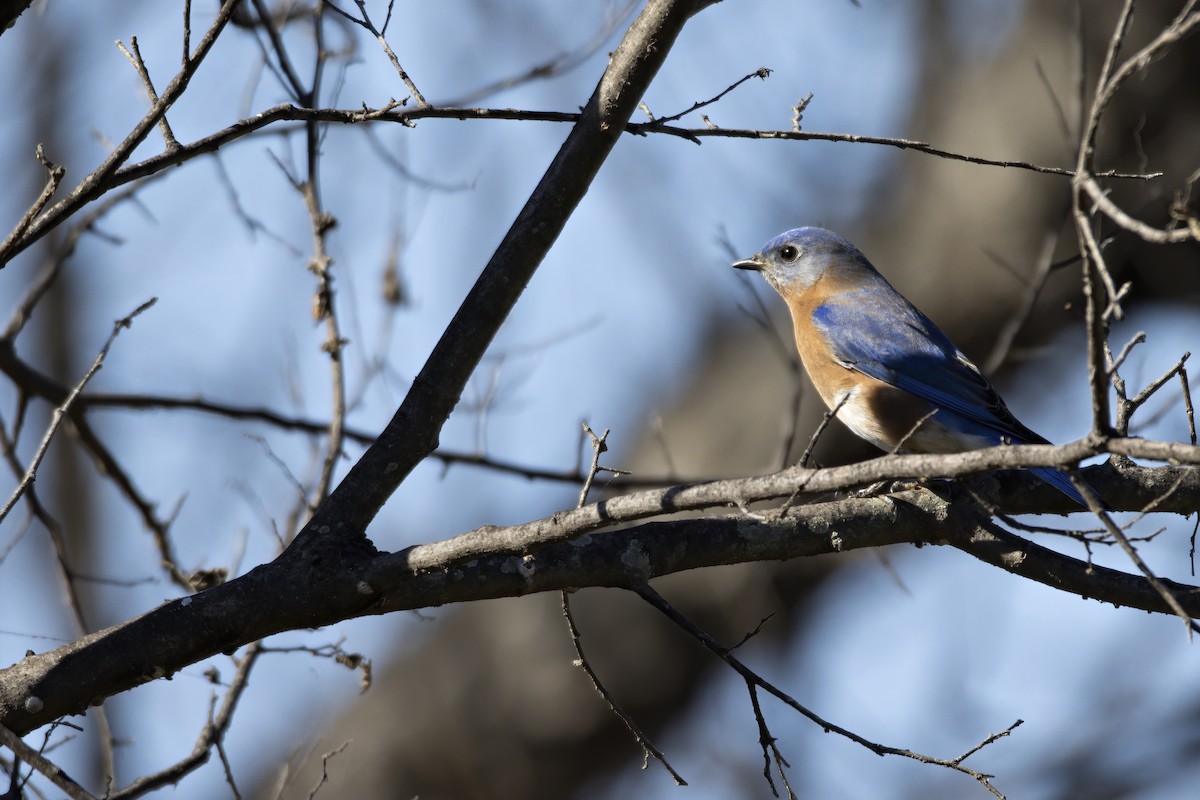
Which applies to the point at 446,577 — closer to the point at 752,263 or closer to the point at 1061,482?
the point at 1061,482

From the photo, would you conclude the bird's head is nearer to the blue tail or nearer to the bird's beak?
the bird's beak

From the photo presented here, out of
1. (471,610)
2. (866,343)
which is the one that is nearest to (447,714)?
(471,610)

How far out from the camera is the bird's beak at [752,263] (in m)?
5.59

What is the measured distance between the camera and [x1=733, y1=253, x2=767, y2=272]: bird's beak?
5.59 metres

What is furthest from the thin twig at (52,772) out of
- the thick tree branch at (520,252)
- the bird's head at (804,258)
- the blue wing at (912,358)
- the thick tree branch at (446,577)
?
the bird's head at (804,258)

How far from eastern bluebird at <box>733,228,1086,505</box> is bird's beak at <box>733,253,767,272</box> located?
0.22ft

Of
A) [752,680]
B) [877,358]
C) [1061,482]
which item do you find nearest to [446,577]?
[752,680]

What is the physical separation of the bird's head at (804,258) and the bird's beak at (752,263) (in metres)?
0.02

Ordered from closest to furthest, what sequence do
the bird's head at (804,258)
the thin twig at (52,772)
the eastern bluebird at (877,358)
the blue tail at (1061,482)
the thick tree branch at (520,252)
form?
the thin twig at (52,772) → the thick tree branch at (520,252) → the blue tail at (1061,482) → the eastern bluebird at (877,358) → the bird's head at (804,258)

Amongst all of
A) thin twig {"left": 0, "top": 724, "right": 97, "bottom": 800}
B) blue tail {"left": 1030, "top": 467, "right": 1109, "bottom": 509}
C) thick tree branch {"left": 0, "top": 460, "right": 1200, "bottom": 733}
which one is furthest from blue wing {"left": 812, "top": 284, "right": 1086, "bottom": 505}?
thin twig {"left": 0, "top": 724, "right": 97, "bottom": 800}

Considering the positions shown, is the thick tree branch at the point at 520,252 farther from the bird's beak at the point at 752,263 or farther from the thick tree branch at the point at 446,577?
the bird's beak at the point at 752,263

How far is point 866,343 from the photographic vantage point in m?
4.68

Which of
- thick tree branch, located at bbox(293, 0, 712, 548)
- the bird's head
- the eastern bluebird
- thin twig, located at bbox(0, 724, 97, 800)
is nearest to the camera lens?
thin twig, located at bbox(0, 724, 97, 800)

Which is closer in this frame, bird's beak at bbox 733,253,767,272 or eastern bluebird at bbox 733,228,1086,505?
eastern bluebird at bbox 733,228,1086,505
